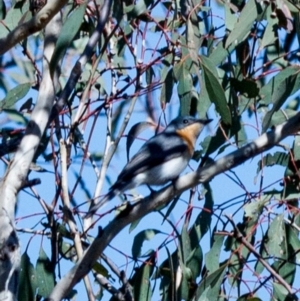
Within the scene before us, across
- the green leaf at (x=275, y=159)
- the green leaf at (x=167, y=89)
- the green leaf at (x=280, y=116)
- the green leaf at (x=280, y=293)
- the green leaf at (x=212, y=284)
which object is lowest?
the green leaf at (x=280, y=293)

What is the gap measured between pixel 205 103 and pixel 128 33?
2.18ft

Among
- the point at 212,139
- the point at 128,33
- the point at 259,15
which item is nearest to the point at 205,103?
the point at 212,139

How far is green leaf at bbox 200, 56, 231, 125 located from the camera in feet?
11.0

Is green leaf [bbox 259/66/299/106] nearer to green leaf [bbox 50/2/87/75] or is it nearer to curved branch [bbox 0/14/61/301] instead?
green leaf [bbox 50/2/87/75]

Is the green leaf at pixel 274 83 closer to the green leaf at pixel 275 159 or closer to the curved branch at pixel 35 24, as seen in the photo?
the green leaf at pixel 275 159

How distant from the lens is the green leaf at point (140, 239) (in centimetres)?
385

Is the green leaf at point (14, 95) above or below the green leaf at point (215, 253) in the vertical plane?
above

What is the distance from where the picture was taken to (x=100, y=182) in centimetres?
377

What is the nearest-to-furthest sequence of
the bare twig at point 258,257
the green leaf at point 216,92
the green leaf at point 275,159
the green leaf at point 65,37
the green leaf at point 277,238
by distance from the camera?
the green leaf at point 65,37 → the green leaf at point 216,92 → the bare twig at point 258,257 → the green leaf at point 277,238 → the green leaf at point 275,159

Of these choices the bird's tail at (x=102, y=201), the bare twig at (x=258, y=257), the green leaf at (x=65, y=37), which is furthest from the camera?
the bird's tail at (x=102, y=201)

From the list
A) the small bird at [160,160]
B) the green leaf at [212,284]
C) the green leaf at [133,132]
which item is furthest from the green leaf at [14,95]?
the green leaf at [212,284]

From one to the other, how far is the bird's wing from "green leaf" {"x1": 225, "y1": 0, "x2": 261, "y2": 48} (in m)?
1.02

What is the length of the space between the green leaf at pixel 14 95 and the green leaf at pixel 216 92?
829mm

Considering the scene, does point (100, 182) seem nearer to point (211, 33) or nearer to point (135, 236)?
point (135, 236)
